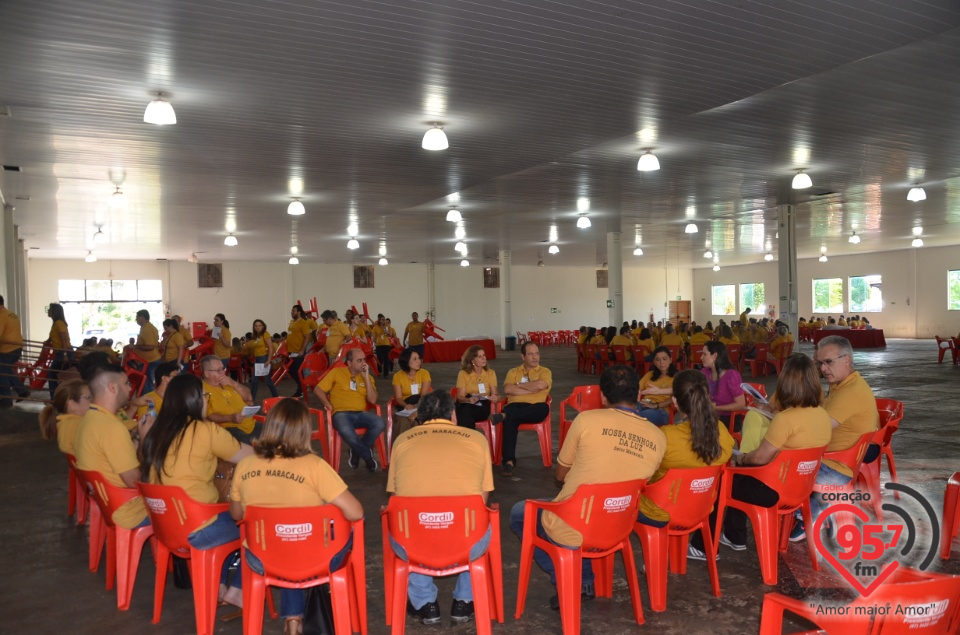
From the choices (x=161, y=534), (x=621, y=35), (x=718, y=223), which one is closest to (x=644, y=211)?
(x=718, y=223)

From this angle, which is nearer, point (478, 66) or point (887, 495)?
point (887, 495)

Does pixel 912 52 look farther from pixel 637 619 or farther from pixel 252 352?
pixel 252 352

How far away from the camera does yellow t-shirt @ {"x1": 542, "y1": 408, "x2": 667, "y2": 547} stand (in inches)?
128

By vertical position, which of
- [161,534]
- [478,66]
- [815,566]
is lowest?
[815,566]

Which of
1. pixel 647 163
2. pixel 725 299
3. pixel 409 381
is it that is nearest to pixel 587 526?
pixel 409 381

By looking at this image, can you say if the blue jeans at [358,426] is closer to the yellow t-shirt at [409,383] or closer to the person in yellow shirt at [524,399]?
the yellow t-shirt at [409,383]

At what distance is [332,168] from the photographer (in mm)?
9492

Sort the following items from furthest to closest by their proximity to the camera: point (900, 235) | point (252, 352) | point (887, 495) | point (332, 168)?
point (900, 235) < point (252, 352) < point (332, 168) < point (887, 495)

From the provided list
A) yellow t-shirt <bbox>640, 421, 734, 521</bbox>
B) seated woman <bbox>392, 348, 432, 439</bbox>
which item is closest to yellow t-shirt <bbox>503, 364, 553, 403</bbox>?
seated woman <bbox>392, 348, 432, 439</bbox>

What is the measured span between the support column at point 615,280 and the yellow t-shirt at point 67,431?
13.1 m

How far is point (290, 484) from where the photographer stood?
295cm

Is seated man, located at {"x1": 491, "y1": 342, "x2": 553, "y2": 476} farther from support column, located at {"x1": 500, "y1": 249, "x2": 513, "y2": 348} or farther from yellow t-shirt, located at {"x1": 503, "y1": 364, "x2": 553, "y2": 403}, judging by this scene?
support column, located at {"x1": 500, "y1": 249, "x2": 513, "y2": 348}

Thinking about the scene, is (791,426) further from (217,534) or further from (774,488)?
(217,534)

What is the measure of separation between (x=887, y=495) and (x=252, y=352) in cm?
1073
